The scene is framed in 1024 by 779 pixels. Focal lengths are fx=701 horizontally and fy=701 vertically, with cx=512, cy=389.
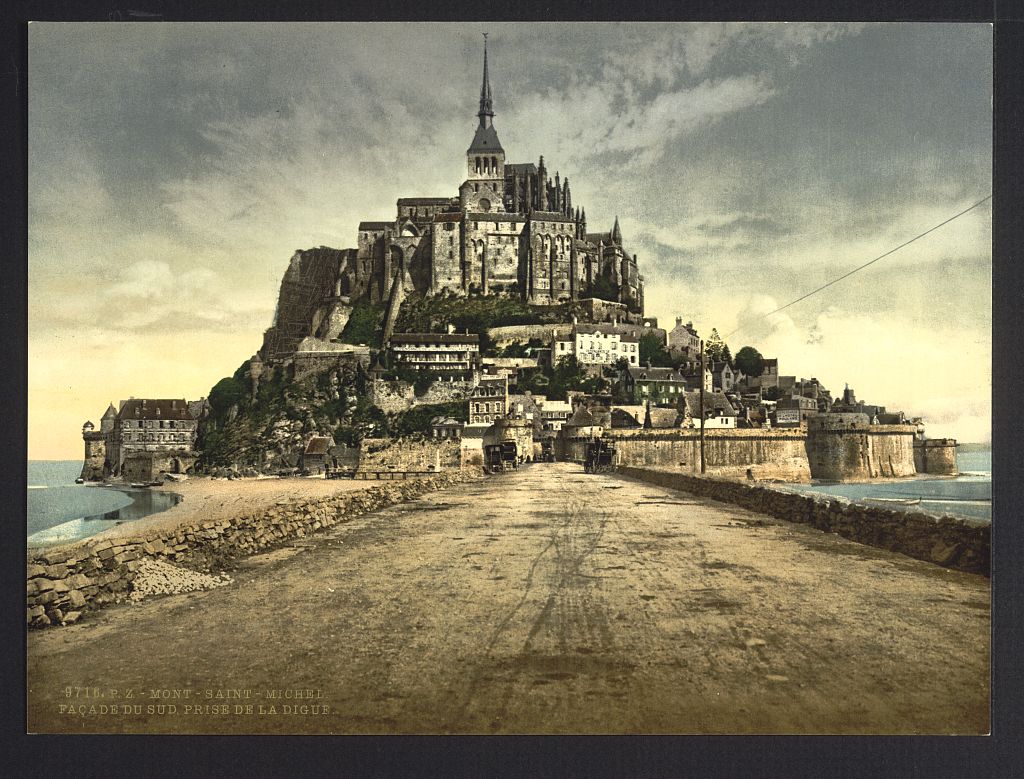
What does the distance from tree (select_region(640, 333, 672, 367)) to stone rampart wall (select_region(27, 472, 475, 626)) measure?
8549mm

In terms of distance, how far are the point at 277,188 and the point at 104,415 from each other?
266 centimetres

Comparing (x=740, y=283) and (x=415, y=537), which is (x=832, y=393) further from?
(x=415, y=537)

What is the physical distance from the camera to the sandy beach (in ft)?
38.6

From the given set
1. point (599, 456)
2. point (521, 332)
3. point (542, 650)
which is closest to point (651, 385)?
point (599, 456)

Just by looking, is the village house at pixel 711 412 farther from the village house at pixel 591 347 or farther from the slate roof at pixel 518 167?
the slate roof at pixel 518 167

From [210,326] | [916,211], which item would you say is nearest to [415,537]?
[210,326]

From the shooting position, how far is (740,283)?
21.8 feet

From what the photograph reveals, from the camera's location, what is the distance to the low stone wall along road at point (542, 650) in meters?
3.77

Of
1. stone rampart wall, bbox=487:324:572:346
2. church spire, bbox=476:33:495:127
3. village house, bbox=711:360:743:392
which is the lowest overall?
village house, bbox=711:360:743:392

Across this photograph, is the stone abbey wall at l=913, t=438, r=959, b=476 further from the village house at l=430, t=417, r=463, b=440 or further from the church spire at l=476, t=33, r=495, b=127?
the village house at l=430, t=417, r=463, b=440

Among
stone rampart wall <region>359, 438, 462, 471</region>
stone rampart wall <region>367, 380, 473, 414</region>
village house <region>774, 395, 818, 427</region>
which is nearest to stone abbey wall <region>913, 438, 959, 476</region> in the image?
village house <region>774, 395, 818, 427</region>

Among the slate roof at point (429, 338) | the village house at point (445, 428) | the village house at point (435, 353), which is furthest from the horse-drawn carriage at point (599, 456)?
the slate roof at point (429, 338)

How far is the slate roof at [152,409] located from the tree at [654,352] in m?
8.43

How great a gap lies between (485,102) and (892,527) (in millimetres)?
5046
